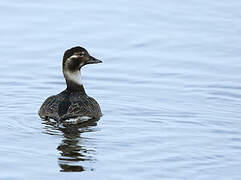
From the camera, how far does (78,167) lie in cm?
1349

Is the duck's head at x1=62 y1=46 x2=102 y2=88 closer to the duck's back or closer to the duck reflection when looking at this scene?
the duck's back

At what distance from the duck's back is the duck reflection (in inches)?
6.7

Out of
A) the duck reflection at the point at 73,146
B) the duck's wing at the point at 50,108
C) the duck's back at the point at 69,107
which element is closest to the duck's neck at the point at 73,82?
the duck's back at the point at 69,107

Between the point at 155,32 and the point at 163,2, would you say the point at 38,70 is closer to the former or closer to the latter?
the point at 155,32

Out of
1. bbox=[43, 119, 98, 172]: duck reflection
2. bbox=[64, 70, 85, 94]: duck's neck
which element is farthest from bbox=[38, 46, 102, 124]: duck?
bbox=[43, 119, 98, 172]: duck reflection

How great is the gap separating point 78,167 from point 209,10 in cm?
1311

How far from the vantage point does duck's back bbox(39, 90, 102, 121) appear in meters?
16.2

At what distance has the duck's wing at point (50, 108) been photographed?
53.5 feet

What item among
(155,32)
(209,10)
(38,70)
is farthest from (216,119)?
(209,10)

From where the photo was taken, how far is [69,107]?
16.3 meters

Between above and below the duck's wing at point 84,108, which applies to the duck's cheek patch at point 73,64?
above

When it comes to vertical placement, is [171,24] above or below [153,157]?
above

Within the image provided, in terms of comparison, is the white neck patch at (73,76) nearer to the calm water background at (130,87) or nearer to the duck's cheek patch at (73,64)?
the duck's cheek patch at (73,64)

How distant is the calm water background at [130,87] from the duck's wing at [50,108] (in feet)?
0.63
